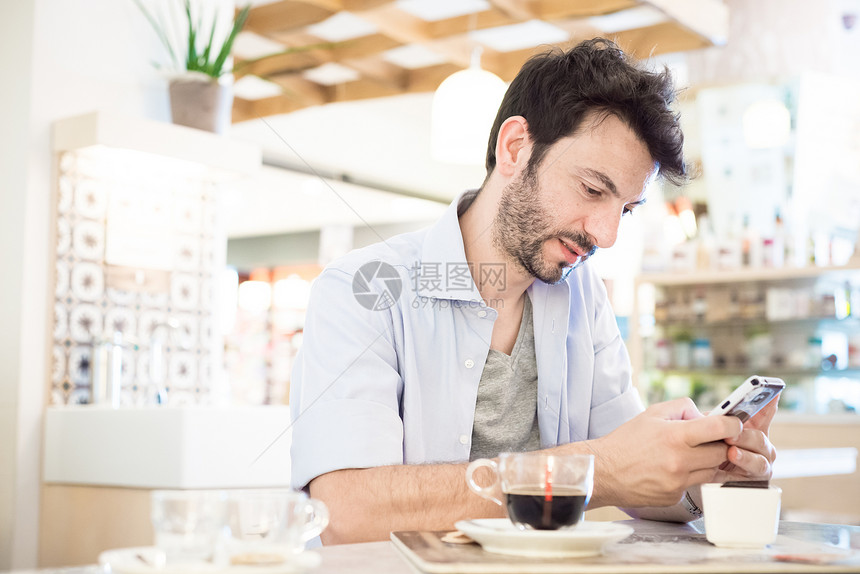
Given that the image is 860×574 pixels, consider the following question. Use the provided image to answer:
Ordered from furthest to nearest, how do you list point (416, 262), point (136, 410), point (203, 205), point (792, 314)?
point (792, 314) → point (203, 205) → point (136, 410) → point (416, 262)

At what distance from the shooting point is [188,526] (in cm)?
65

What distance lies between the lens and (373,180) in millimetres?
6891

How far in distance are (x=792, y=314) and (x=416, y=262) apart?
3.25 m

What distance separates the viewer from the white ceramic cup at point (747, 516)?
805 mm

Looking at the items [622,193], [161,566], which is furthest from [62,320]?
[161,566]

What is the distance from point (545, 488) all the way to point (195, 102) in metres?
2.23

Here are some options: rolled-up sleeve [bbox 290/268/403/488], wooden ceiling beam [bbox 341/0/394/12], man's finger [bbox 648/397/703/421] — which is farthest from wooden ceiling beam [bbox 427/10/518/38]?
man's finger [bbox 648/397/703/421]

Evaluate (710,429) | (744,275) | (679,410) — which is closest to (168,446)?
(679,410)

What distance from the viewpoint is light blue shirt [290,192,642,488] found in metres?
1.14

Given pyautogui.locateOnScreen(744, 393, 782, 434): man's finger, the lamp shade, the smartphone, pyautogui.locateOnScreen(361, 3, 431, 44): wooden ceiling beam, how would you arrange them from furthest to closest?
pyautogui.locateOnScreen(361, 3, 431, 44): wooden ceiling beam < the lamp shade < pyautogui.locateOnScreen(744, 393, 782, 434): man's finger < the smartphone

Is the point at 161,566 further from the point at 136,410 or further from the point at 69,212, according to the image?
the point at 69,212

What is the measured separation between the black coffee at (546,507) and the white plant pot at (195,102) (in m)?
2.20

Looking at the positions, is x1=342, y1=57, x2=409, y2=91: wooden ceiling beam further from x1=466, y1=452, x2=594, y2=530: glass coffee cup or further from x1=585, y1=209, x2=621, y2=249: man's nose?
x1=466, y1=452, x2=594, y2=530: glass coffee cup

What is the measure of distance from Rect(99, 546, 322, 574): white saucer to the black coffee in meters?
0.21
